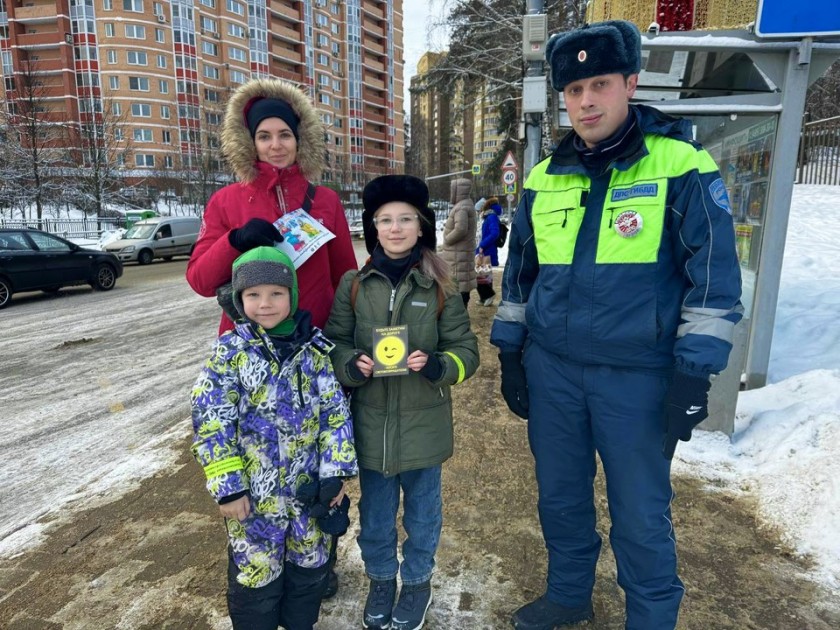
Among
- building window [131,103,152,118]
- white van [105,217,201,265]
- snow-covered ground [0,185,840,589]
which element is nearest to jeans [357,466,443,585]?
snow-covered ground [0,185,840,589]

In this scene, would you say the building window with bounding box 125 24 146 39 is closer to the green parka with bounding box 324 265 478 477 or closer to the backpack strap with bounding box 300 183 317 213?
the backpack strap with bounding box 300 183 317 213

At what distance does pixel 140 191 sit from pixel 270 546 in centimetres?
4328

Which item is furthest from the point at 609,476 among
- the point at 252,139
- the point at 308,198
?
the point at 252,139

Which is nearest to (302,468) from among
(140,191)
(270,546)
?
(270,546)

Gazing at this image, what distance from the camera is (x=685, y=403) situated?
5.72 feet

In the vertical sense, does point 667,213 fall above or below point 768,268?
above

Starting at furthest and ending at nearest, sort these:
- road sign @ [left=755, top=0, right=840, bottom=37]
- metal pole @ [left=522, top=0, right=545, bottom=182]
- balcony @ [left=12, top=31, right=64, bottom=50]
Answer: balcony @ [left=12, top=31, right=64, bottom=50], metal pole @ [left=522, top=0, right=545, bottom=182], road sign @ [left=755, top=0, right=840, bottom=37]

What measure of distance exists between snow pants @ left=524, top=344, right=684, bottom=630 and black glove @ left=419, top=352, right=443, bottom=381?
1.36ft

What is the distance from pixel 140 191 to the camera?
38969 mm

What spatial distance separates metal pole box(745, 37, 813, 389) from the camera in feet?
11.7

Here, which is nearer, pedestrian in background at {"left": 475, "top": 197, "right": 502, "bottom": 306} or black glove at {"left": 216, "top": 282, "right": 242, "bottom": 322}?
black glove at {"left": 216, "top": 282, "right": 242, "bottom": 322}

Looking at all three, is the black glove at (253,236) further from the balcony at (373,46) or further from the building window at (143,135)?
the balcony at (373,46)

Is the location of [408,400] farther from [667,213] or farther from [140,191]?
[140,191]

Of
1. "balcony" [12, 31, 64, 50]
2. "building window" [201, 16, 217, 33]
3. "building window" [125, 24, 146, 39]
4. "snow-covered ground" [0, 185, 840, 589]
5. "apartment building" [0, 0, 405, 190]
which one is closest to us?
"snow-covered ground" [0, 185, 840, 589]
